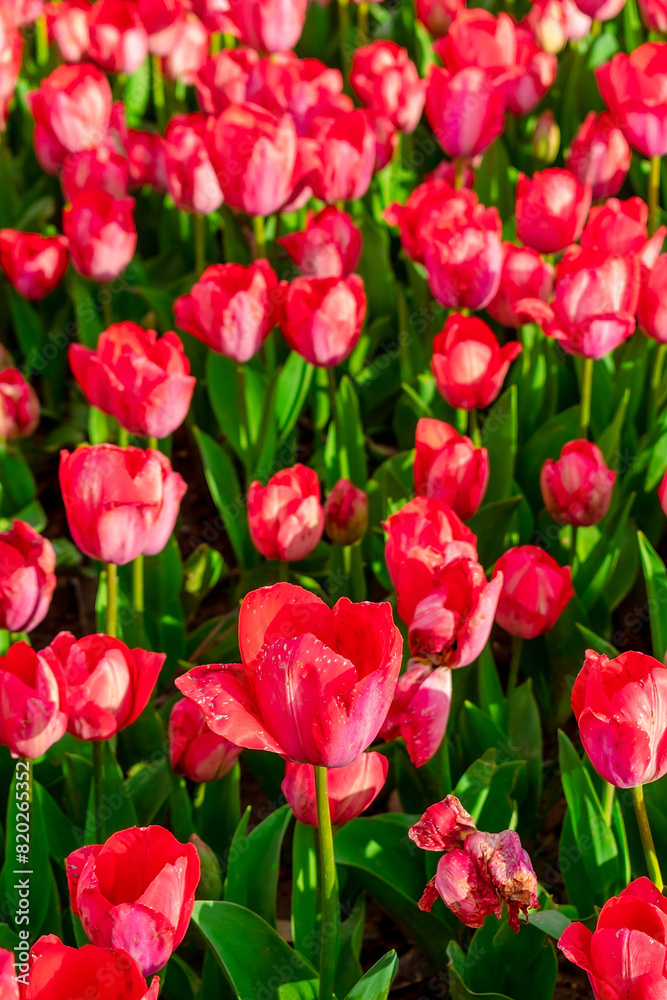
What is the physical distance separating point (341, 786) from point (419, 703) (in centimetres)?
14

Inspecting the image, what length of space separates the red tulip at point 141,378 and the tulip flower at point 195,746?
1.56ft


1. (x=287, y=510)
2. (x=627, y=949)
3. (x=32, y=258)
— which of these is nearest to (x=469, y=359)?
(x=287, y=510)

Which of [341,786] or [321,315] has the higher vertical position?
[321,315]

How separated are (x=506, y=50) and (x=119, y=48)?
839 mm

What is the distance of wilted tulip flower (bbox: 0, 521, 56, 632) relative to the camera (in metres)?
1.24

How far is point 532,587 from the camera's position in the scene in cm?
128

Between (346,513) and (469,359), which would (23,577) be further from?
(469,359)

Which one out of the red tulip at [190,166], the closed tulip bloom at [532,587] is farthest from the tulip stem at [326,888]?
the red tulip at [190,166]

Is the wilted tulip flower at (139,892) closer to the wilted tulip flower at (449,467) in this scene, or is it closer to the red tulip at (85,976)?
the red tulip at (85,976)

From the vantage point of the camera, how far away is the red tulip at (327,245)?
A: 69.8 inches

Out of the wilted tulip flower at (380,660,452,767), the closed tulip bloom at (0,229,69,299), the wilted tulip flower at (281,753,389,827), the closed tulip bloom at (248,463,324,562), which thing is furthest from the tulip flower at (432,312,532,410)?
the closed tulip bloom at (0,229,69,299)

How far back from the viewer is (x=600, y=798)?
4.14 ft

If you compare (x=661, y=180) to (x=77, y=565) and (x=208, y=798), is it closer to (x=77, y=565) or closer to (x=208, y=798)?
(x=77, y=565)

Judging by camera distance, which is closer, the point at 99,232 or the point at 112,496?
the point at 112,496
